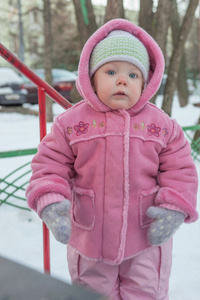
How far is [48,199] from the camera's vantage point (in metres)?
1.34

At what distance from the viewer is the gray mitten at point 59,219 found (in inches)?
51.3

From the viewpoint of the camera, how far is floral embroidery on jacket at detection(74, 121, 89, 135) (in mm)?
1415

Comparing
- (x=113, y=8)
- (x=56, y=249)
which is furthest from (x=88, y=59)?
(x=113, y=8)

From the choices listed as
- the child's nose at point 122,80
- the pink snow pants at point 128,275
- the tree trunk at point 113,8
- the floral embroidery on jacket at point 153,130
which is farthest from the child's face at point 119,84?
the tree trunk at point 113,8

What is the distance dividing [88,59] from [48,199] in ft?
1.75

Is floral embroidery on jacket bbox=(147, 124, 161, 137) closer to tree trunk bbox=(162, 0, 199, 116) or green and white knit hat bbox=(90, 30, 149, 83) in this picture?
green and white knit hat bbox=(90, 30, 149, 83)

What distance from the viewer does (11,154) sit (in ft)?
9.21

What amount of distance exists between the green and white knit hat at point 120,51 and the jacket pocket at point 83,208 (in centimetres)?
45

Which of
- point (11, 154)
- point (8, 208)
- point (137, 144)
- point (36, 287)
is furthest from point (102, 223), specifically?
point (8, 208)

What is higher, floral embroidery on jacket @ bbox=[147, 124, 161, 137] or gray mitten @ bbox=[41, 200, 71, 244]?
floral embroidery on jacket @ bbox=[147, 124, 161, 137]

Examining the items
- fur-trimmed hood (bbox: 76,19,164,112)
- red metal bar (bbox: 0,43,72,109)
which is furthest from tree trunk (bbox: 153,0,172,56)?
fur-trimmed hood (bbox: 76,19,164,112)

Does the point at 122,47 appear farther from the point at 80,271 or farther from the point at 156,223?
the point at 80,271

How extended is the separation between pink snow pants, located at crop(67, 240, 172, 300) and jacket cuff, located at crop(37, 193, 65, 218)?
28 cm

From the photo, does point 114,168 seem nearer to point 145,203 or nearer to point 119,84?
point 145,203
